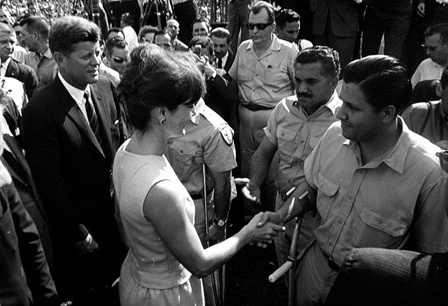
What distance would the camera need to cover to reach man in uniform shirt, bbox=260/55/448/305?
214cm

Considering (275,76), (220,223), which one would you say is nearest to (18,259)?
(220,223)

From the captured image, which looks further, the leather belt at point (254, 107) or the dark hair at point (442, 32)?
the leather belt at point (254, 107)

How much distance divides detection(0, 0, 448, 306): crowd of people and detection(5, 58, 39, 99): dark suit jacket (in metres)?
1.21

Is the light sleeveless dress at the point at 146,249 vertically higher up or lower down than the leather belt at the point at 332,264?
higher up

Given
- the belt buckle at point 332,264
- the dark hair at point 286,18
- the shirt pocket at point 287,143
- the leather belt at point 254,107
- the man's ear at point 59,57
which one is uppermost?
the man's ear at point 59,57

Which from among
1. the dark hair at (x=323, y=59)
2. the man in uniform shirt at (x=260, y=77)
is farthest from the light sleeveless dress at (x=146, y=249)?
the man in uniform shirt at (x=260, y=77)

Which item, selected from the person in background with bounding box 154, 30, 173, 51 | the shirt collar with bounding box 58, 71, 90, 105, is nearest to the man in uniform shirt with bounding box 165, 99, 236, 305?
the shirt collar with bounding box 58, 71, 90, 105

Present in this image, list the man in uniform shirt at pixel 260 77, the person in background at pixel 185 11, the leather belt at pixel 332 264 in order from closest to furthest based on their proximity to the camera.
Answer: the leather belt at pixel 332 264 < the man in uniform shirt at pixel 260 77 < the person in background at pixel 185 11

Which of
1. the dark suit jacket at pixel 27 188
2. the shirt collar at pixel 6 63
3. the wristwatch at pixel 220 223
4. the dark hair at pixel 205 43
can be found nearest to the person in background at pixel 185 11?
the dark hair at pixel 205 43

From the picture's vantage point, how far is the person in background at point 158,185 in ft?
6.14

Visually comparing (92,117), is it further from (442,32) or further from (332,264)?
(442,32)

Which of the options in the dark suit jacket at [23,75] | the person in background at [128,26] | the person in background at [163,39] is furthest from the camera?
the person in background at [128,26]

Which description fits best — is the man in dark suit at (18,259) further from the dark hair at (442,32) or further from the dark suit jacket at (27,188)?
the dark hair at (442,32)

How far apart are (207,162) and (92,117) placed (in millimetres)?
840
